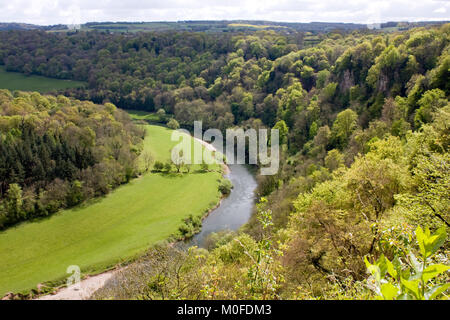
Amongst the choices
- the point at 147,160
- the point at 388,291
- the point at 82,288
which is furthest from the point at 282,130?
the point at 388,291

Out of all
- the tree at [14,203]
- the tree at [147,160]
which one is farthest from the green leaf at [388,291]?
the tree at [147,160]

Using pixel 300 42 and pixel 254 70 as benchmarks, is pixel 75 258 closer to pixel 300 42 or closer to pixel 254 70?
pixel 254 70

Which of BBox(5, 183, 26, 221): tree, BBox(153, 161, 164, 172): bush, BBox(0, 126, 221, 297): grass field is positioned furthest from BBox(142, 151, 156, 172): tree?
BBox(5, 183, 26, 221): tree

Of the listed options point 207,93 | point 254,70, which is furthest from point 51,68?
point 254,70

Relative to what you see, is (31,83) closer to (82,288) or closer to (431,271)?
(82,288)

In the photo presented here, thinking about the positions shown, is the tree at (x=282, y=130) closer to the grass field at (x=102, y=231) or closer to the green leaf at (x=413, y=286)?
the grass field at (x=102, y=231)
